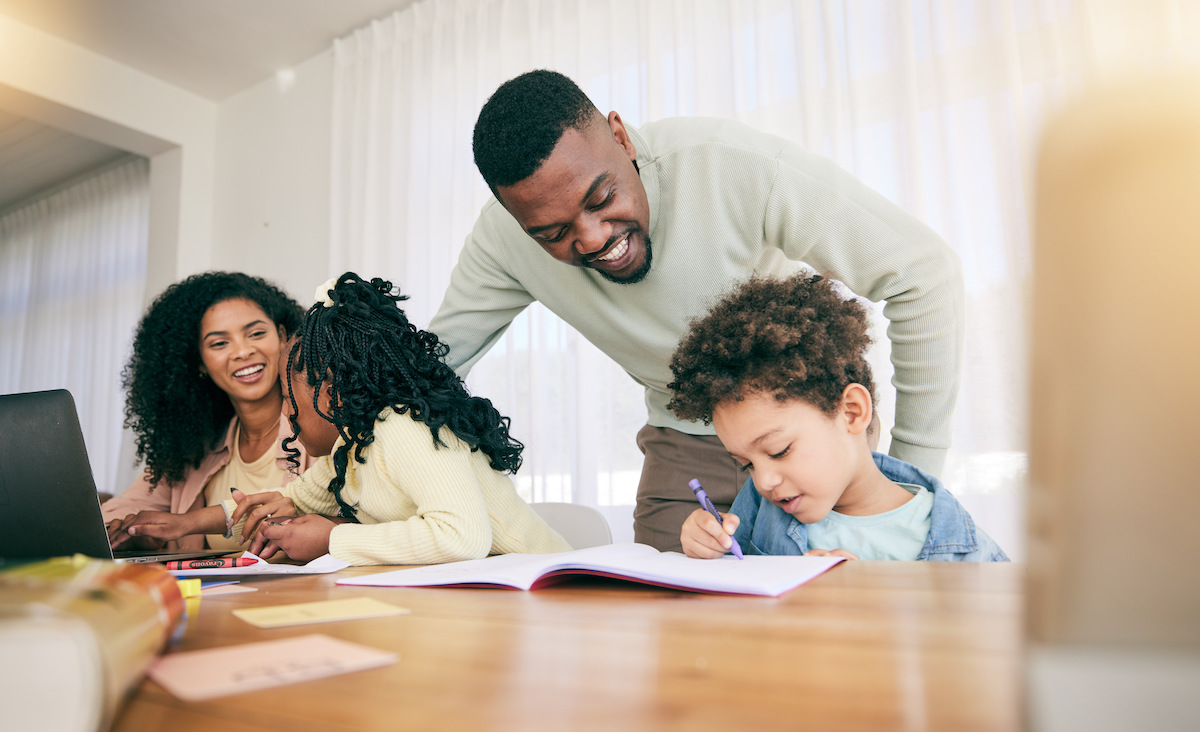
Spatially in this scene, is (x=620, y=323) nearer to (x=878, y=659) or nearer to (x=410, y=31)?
(x=878, y=659)

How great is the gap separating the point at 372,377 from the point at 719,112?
173 cm

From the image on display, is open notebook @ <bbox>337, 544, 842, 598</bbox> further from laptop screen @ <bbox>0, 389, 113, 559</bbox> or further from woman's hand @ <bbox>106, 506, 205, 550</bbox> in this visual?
woman's hand @ <bbox>106, 506, 205, 550</bbox>

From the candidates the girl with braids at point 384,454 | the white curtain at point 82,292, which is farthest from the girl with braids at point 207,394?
the white curtain at point 82,292

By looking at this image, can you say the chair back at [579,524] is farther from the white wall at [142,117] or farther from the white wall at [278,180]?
the white wall at [142,117]

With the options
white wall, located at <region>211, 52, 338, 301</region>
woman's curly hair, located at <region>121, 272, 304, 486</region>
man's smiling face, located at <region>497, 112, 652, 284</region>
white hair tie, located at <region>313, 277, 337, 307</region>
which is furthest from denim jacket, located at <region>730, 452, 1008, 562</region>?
white wall, located at <region>211, 52, 338, 301</region>

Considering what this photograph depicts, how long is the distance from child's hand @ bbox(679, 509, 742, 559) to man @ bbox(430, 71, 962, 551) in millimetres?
494

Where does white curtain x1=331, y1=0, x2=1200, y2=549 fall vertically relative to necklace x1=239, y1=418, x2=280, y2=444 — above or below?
above

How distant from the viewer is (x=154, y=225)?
433cm

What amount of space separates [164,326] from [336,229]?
1601mm

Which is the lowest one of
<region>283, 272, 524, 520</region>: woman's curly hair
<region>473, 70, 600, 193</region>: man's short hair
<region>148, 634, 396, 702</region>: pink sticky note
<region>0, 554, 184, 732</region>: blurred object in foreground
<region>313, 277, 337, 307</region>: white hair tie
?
<region>148, 634, 396, 702</region>: pink sticky note

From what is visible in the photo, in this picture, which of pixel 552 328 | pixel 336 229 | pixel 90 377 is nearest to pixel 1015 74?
pixel 552 328

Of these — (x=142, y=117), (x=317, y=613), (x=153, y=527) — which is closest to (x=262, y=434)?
(x=153, y=527)

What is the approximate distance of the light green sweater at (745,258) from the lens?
4.34 feet

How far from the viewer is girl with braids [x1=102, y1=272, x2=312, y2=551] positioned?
80.9 inches
